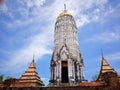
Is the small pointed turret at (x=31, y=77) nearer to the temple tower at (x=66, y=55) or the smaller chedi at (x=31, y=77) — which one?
the smaller chedi at (x=31, y=77)

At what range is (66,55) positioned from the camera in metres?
34.6

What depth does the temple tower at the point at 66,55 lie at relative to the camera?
32594mm

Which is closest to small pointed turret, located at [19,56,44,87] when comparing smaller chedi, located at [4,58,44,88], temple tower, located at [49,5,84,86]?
smaller chedi, located at [4,58,44,88]

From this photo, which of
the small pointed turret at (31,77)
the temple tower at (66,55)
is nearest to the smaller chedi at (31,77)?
the small pointed turret at (31,77)

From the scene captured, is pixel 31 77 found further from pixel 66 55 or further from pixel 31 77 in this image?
pixel 66 55

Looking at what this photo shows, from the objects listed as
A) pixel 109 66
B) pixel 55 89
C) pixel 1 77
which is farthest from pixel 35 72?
pixel 55 89

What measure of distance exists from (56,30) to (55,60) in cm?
646

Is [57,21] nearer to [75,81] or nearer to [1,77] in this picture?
[75,81]

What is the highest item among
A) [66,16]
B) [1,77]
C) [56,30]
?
[66,16]

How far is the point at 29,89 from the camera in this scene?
1518 centimetres

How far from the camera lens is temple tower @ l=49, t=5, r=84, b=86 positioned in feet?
107

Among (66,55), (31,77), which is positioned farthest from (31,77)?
(66,55)

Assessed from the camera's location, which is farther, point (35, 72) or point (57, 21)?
point (57, 21)

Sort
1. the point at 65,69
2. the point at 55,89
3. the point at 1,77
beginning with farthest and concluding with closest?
the point at 65,69, the point at 1,77, the point at 55,89
